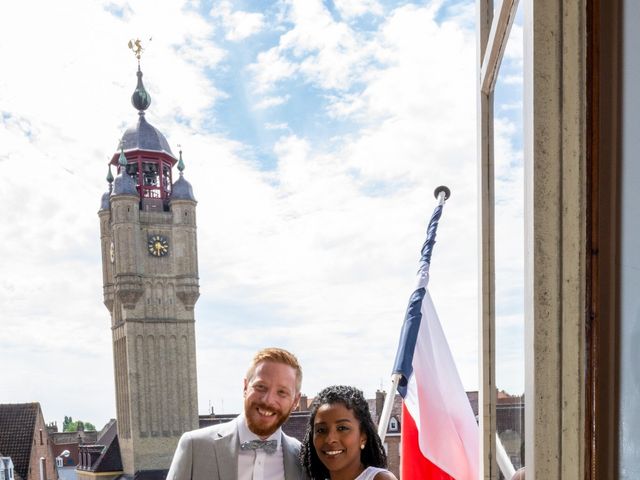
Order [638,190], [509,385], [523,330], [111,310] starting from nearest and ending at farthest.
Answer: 1. [638,190]
2. [523,330]
3. [509,385]
4. [111,310]

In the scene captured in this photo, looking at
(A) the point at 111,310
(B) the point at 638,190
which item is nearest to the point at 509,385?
(B) the point at 638,190

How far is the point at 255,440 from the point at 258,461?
56 mm

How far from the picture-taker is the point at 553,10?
68 centimetres

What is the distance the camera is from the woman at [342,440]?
172 centimetres

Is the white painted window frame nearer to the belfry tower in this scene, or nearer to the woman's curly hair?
the woman's curly hair

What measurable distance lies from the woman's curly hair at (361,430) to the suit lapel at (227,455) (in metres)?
0.19

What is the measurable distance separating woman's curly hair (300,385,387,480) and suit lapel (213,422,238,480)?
0.63 feet

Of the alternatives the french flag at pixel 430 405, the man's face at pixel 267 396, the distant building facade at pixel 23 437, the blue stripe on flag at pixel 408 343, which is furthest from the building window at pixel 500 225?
the distant building facade at pixel 23 437

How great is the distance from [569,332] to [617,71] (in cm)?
26

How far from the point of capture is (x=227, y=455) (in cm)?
182

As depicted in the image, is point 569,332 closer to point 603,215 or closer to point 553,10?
point 603,215

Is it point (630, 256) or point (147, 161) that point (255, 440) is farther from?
point (147, 161)

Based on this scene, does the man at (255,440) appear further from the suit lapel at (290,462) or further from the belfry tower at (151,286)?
the belfry tower at (151,286)

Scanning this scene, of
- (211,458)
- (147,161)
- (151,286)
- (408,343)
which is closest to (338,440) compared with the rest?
(211,458)
